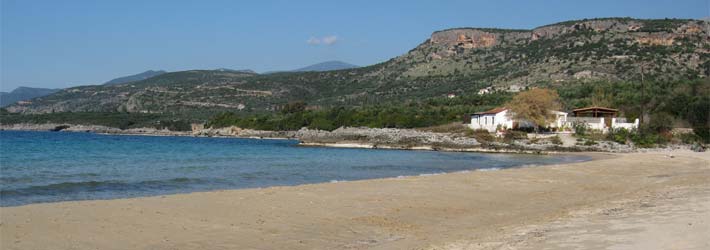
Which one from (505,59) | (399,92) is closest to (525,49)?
(505,59)

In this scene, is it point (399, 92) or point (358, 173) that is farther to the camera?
point (399, 92)

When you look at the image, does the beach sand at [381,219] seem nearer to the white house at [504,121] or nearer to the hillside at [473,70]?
the white house at [504,121]

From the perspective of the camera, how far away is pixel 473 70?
118000mm

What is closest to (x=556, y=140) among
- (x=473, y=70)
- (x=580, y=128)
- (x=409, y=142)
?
(x=580, y=128)

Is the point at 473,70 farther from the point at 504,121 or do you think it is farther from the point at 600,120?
the point at 600,120

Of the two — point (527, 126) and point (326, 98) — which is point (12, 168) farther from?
point (326, 98)

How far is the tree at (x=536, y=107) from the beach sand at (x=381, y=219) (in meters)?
40.4

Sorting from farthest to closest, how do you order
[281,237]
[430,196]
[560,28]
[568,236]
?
[560,28]
[430,196]
[281,237]
[568,236]

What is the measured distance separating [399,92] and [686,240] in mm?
106620

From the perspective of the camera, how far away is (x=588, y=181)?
74.1 ft

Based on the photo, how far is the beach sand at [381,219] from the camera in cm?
990

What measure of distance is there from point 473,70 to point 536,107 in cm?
5901

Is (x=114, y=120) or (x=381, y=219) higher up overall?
(x=114, y=120)

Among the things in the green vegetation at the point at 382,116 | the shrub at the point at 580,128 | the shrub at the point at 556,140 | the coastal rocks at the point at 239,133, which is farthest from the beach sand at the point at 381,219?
the coastal rocks at the point at 239,133
